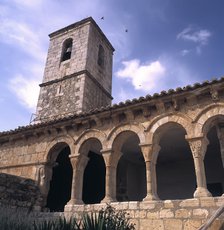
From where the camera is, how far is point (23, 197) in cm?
771

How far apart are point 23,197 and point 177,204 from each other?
4.39 metres

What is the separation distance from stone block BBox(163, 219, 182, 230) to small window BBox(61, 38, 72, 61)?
12.0 metres

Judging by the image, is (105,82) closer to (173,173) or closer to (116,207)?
(173,173)

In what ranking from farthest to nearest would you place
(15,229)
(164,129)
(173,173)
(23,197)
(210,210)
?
(173,173)
(23,197)
(164,129)
(210,210)
(15,229)

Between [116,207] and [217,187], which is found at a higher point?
[217,187]

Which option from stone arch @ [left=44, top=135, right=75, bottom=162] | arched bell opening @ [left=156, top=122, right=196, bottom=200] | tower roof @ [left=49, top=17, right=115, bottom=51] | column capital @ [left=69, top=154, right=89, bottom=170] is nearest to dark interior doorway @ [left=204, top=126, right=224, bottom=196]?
arched bell opening @ [left=156, top=122, right=196, bottom=200]

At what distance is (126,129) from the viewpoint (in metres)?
7.36

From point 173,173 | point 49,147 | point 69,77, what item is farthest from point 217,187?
point 69,77

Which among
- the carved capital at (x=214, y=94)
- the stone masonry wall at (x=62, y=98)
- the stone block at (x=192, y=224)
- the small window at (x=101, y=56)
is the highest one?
the small window at (x=101, y=56)

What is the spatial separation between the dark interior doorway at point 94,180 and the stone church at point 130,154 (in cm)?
4

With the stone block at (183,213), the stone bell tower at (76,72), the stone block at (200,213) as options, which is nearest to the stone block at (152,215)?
the stone block at (183,213)

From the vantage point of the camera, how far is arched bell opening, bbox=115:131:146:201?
9984mm

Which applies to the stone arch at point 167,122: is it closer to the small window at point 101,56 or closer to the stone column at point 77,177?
the stone column at point 77,177

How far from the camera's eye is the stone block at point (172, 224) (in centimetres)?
574
